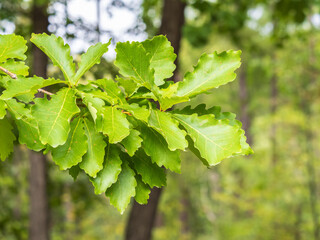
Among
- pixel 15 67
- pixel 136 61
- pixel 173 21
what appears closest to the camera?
pixel 136 61

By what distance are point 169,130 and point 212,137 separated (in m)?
0.12

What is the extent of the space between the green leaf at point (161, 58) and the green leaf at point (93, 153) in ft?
0.82

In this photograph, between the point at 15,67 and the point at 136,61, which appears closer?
the point at 136,61

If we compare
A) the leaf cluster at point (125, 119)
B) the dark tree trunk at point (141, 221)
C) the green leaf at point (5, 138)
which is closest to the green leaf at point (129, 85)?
the leaf cluster at point (125, 119)

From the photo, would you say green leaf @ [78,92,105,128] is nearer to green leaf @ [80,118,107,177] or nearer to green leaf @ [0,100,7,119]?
green leaf @ [80,118,107,177]

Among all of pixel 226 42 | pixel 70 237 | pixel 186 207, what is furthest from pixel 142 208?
pixel 70 237

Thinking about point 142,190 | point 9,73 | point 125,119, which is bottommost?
point 142,190

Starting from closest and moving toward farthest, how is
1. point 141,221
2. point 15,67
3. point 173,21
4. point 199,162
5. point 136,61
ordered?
point 136,61
point 15,67
point 173,21
point 141,221
point 199,162

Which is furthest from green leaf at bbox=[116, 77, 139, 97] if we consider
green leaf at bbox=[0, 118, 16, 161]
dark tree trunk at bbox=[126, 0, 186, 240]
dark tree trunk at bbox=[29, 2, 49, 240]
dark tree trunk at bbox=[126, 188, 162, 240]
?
dark tree trunk at bbox=[29, 2, 49, 240]

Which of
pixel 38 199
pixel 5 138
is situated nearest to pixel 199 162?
pixel 38 199

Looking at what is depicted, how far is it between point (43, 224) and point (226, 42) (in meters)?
9.61

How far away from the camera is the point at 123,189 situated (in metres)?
0.96

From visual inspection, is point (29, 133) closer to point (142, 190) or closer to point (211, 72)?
point (142, 190)

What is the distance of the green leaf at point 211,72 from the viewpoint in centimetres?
96
